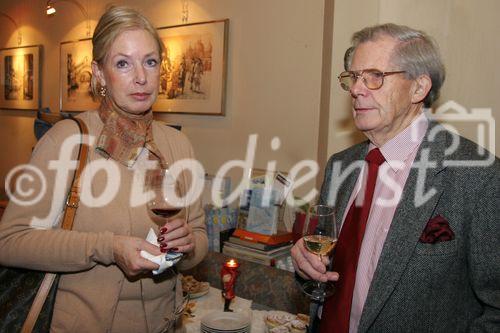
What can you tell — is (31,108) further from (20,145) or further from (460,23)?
(460,23)

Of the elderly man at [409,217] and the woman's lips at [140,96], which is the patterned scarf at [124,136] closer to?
the woman's lips at [140,96]

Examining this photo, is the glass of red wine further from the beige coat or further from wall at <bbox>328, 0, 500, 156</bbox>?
wall at <bbox>328, 0, 500, 156</bbox>

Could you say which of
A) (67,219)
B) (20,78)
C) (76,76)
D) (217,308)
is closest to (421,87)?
(67,219)

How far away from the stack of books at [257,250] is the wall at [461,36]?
4.31 ft

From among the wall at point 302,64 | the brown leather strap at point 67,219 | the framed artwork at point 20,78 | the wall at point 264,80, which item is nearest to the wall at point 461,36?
the wall at point 302,64

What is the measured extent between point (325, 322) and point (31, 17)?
19.3 feet

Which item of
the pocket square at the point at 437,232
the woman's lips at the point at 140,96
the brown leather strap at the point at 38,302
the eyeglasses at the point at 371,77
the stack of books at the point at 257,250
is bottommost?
the stack of books at the point at 257,250

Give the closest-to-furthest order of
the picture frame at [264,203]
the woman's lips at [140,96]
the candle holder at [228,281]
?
the woman's lips at [140,96] < the candle holder at [228,281] < the picture frame at [264,203]

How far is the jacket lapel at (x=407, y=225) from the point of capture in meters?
1.42

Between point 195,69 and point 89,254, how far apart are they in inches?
107

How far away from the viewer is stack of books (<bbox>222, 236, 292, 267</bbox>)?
2.78 m

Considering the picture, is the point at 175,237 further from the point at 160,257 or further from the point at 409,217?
the point at 409,217

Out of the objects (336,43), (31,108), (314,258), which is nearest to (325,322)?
(314,258)

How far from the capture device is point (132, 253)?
1.41 meters
